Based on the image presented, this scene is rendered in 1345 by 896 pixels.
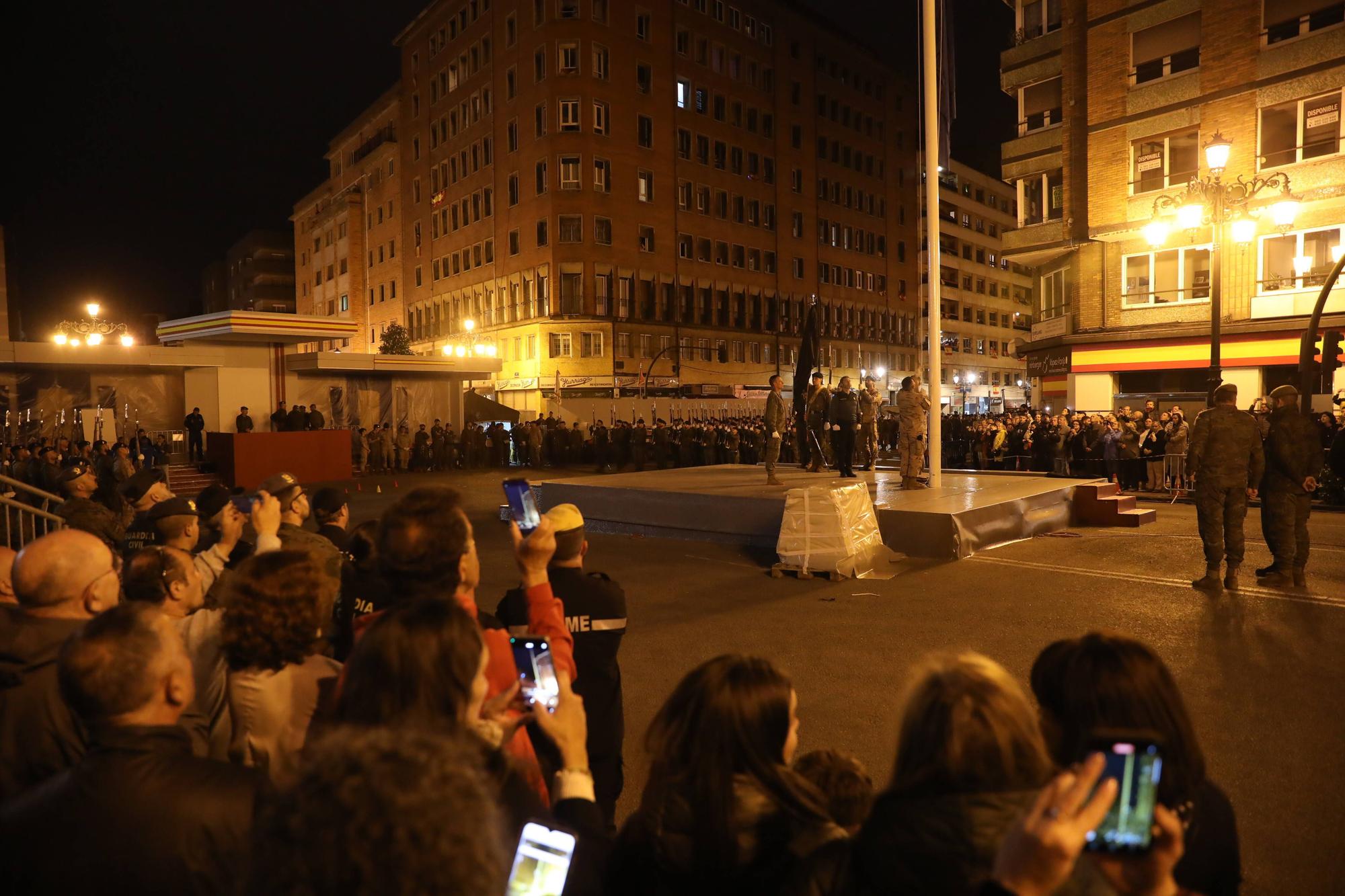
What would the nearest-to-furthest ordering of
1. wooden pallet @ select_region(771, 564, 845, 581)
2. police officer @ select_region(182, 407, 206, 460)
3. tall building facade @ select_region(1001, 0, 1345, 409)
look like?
wooden pallet @ select_region(771, 564, 845, 581), tall building facade @ select_region(1001, 0, 1345, 409), police officer @ select_region(182, 407, 206, 460)

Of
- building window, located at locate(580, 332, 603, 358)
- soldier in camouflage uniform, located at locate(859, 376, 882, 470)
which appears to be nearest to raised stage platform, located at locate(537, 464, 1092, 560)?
soldier in camouflage uniform, located at locate(859, 376, 882, 470)

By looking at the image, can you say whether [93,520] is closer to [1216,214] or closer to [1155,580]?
[1155,580]

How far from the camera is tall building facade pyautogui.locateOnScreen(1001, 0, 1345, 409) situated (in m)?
24.1

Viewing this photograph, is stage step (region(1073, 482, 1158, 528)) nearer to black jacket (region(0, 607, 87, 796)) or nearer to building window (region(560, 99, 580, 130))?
black jacket (region(0, 607, 87, 796))

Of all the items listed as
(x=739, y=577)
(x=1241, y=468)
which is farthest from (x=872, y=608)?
(x=1241, y=468)

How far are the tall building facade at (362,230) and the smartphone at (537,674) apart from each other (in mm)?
64323

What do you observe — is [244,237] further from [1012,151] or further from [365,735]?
[365,735]

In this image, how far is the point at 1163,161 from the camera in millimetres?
27047

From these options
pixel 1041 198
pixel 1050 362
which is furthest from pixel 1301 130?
pixel 1050 362

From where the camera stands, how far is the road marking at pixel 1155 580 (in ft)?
28.1

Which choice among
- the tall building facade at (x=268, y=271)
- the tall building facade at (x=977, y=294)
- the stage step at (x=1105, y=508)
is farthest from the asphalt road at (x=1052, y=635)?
the tall building facade at (x=268, y=271)

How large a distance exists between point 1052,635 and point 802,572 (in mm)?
3273

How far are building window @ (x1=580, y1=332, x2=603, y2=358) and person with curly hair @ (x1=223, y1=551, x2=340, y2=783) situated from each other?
48777mm

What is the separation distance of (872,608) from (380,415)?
1004 inches
